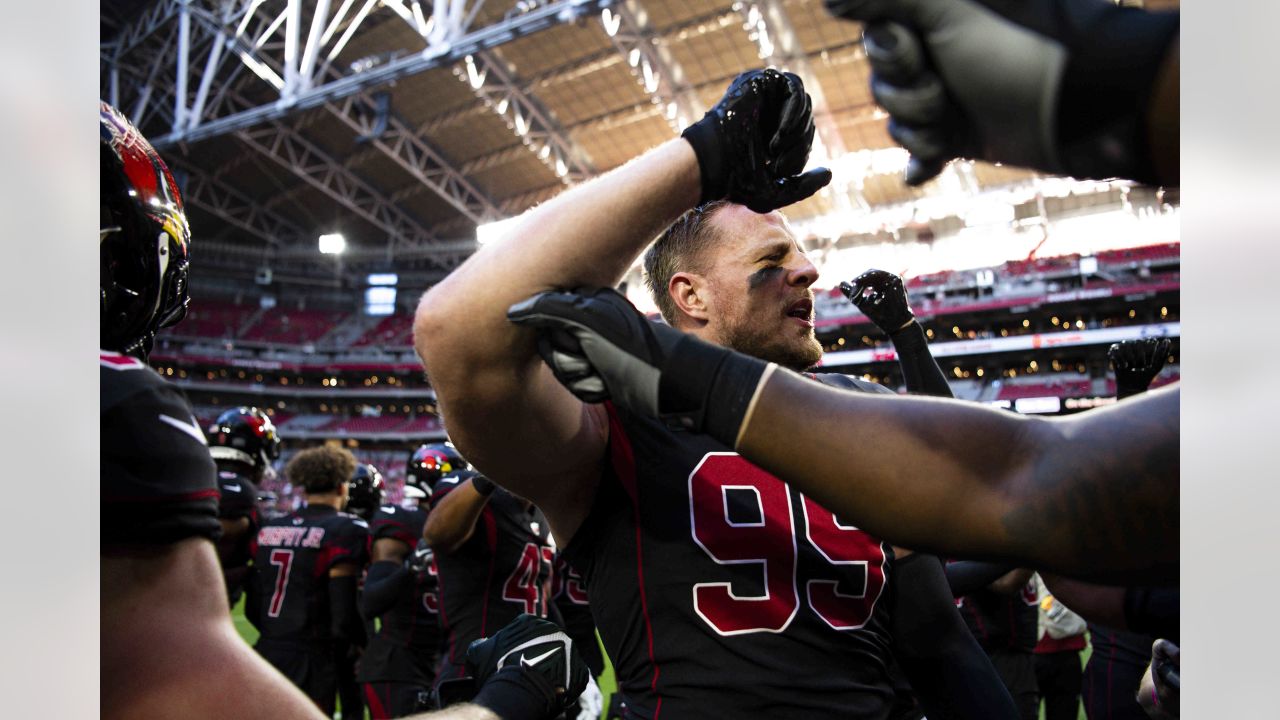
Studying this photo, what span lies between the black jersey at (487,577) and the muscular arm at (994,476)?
3.96m

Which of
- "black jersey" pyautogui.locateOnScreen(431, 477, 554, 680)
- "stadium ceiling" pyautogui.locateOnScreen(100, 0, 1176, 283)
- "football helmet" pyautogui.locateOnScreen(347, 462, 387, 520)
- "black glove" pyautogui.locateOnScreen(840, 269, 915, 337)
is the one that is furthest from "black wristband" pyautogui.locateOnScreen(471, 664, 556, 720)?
"stadium ceiling" pyautogui.locateOnScreen(100, 0, 1176, 283)

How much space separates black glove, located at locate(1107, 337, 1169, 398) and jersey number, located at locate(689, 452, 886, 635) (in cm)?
178

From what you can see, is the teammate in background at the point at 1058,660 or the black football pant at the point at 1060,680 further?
the black football pant at the point at 1060,680

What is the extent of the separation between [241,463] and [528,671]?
485 cm

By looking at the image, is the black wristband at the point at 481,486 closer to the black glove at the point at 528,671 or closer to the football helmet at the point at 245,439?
the football helmet at the point at 245,439

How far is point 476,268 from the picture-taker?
1.50m

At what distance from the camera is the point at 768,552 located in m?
1.75

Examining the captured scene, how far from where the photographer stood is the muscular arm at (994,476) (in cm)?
110

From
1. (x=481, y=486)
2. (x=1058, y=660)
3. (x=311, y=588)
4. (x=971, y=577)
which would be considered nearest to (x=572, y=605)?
(x=311, y=588)

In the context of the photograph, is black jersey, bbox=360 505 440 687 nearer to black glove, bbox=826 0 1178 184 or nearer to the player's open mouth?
the player's open mouth

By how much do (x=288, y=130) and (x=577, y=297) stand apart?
29596 millimetres

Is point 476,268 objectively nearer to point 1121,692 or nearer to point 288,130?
point 1121,692

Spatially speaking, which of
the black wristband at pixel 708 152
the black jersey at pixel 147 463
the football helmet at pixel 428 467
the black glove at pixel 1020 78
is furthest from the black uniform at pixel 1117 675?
the football helmet at pixel 428 467

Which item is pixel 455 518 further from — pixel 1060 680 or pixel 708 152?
pixel 1060 680
